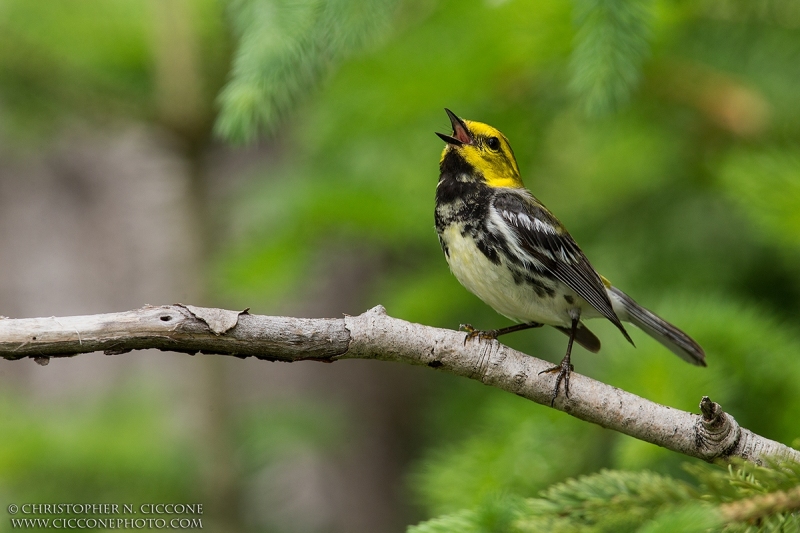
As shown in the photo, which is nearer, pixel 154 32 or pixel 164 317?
pixel 164 317

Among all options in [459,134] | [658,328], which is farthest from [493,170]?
[658,328]

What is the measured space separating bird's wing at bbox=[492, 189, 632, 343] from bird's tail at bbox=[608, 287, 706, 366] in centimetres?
16

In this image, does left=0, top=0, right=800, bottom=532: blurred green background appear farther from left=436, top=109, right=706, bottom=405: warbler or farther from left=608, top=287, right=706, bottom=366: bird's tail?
left=436, top=109, right=706, bottom=405: warbler

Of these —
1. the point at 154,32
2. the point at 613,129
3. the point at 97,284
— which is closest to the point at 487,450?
the point at 613,129

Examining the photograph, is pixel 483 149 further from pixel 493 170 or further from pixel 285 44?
pixel 285 44

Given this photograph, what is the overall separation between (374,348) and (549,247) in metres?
1.40

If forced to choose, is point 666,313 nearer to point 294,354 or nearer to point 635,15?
point 635,15

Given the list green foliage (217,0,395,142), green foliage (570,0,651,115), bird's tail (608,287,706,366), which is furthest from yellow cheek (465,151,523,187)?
green foliage (217,0,395,142)

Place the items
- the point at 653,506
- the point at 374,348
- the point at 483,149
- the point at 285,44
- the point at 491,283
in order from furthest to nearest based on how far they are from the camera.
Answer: the point at 483,149 < the point at 491,283 < the point at 285,44 < the point at 374,348 < the point at 653,506

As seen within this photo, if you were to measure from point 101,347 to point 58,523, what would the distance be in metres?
1.85

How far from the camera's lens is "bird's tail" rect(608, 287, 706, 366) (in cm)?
240

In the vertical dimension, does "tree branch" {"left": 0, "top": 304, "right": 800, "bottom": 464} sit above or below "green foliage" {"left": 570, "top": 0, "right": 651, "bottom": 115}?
below

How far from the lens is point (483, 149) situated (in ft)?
9.98

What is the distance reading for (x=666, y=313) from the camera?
2.65 m
